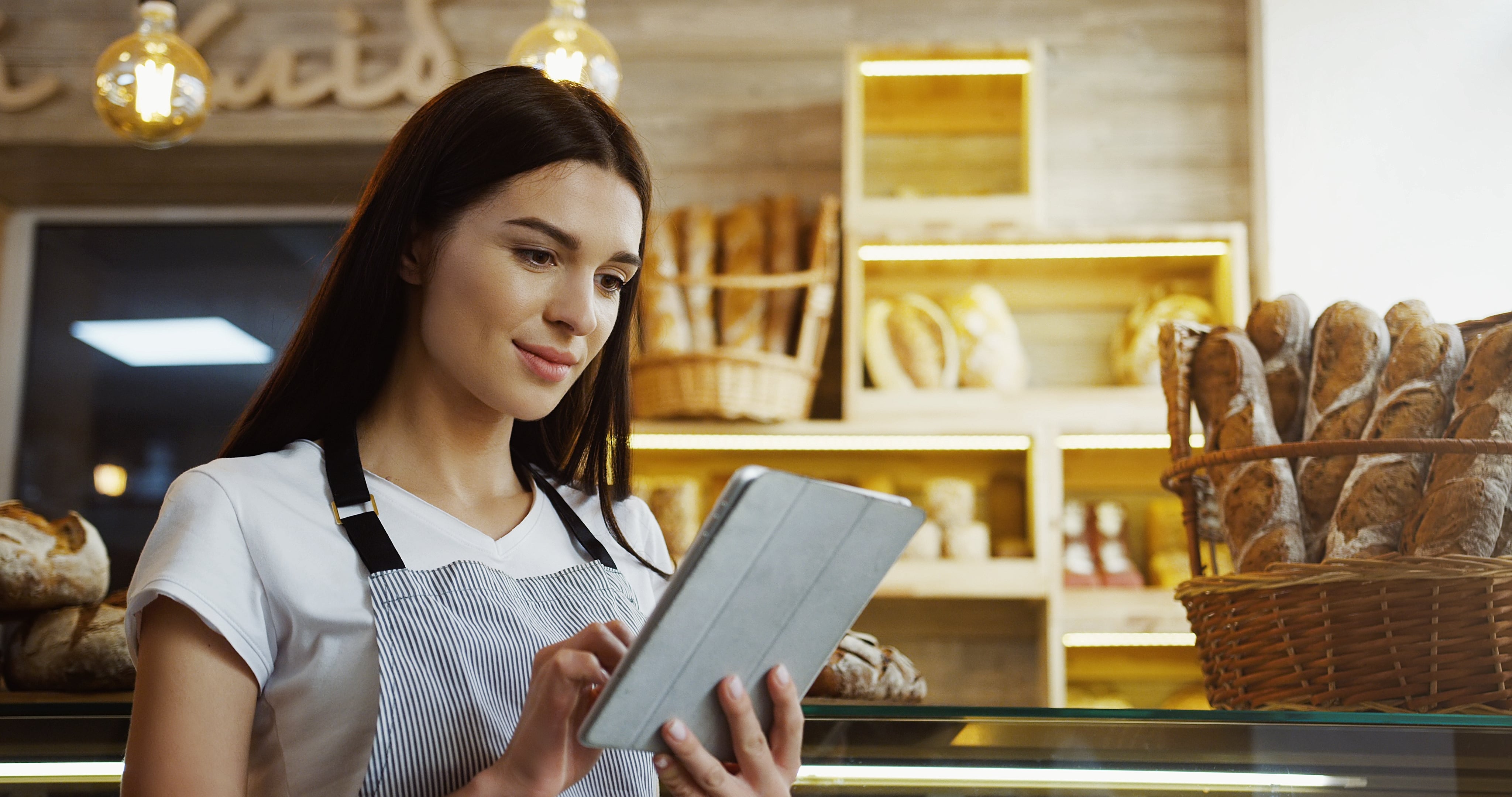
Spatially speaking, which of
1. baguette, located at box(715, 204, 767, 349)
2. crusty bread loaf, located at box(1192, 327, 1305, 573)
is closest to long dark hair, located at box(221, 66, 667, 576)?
crusty bread loaf, located at box(1192, 327, 1305, 573)

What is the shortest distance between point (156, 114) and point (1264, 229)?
7.97ft

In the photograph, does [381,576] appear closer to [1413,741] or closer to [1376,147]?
[1413,741]

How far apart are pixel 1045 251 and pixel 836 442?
659mm

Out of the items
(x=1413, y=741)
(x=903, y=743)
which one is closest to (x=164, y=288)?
(x=903, y=743)

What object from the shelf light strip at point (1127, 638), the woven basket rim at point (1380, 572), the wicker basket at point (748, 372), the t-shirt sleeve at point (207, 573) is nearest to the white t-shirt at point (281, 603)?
the t-shirt sleeve at point (207, 573)

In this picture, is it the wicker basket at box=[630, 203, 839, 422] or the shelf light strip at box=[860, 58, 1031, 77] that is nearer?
the wicker basket at box=[630, 203, 839, 422]

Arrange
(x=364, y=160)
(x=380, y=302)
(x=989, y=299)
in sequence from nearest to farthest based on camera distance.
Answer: (x=380, y=302)
(x=989, y=299)
(x=364, y=160)

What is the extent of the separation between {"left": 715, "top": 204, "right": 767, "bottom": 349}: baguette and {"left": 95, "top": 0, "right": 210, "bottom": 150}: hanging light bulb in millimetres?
1223

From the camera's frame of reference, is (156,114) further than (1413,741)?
Yes

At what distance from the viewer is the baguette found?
278 cm

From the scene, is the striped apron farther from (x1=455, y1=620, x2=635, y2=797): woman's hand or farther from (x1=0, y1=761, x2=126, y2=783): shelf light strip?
(x1=0, y1=761, x2=126, y2=783): shelf light strip

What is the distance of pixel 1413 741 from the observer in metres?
0.94

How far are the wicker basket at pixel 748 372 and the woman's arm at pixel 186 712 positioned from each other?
184cm

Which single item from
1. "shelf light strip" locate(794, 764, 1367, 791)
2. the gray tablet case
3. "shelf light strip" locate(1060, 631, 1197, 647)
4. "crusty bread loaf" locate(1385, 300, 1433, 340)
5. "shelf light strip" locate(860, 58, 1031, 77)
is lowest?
"shelf light strip" locate(1060, 631, 1197, 647)
